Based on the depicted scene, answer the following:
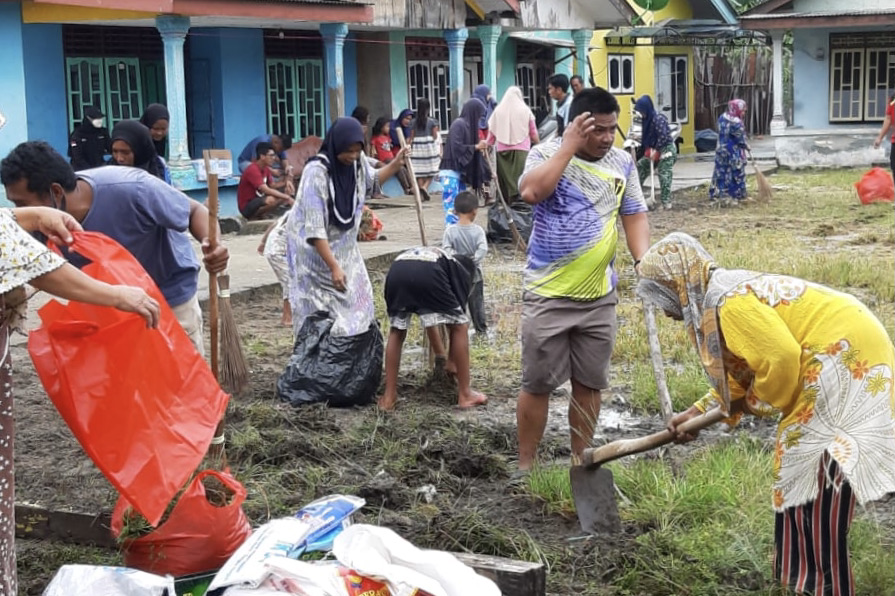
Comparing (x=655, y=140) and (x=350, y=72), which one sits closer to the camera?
(x=655, y=140)

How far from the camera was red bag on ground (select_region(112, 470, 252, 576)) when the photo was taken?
392 cm

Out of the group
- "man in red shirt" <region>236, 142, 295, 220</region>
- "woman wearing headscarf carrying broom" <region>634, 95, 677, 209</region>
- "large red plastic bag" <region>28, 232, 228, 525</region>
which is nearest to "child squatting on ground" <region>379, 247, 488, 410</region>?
"large red plastic bag" <region>28, 232, 228, 525</region>

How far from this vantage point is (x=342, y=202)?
668 centimetres

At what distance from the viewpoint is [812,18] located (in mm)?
23234

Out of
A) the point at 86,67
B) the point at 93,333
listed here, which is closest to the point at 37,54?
the point at 86,67

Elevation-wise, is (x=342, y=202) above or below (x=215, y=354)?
above

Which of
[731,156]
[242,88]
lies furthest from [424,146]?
[731,156]

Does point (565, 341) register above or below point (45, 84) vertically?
below

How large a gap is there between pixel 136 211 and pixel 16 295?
1697mm

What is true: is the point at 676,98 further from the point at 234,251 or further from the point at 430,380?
the point at 430,380

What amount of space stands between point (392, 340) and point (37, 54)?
8.82m

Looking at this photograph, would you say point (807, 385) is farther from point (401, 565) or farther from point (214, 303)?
point (214, 303)

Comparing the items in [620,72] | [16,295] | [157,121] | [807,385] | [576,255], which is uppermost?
[620,72]

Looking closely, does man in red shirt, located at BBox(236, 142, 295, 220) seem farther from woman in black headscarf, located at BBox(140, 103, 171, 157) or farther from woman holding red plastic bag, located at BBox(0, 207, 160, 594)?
woman holding red plastic bag, located at BBox(0, 207, 160, 594)
